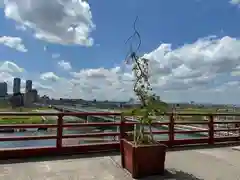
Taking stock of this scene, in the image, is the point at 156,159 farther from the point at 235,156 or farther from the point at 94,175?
the point at 235,156

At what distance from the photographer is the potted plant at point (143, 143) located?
4.49 m

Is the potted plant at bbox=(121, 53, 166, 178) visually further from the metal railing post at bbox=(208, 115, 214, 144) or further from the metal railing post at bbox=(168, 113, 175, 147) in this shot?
the metal railing post at bbox=(208, 115, 214, 144)

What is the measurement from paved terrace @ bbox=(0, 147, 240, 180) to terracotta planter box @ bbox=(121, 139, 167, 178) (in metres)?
0.14

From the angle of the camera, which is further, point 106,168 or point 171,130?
point 171,130

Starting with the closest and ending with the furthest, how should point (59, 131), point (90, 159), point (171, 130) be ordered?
1. point (90, 159)
2. point (59, 131)
3. point (171, 130)

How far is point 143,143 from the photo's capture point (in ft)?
15.4

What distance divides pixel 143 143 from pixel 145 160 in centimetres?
31

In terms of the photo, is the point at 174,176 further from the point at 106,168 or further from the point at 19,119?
the point at 19,119

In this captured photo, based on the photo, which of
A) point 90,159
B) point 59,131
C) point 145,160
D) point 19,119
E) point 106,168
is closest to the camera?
point 145,160

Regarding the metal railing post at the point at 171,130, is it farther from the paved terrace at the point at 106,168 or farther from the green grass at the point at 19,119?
the green grass at the point at 19,119

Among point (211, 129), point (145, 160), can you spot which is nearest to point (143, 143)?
point (145, 160)

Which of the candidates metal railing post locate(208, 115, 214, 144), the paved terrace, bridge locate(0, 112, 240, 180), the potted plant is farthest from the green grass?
metal railing post locate(208, 115, 214, 144)

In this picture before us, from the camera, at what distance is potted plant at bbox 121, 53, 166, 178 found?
4.49m

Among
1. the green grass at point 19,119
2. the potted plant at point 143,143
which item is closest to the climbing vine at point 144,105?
the potted plant at point 143,143
